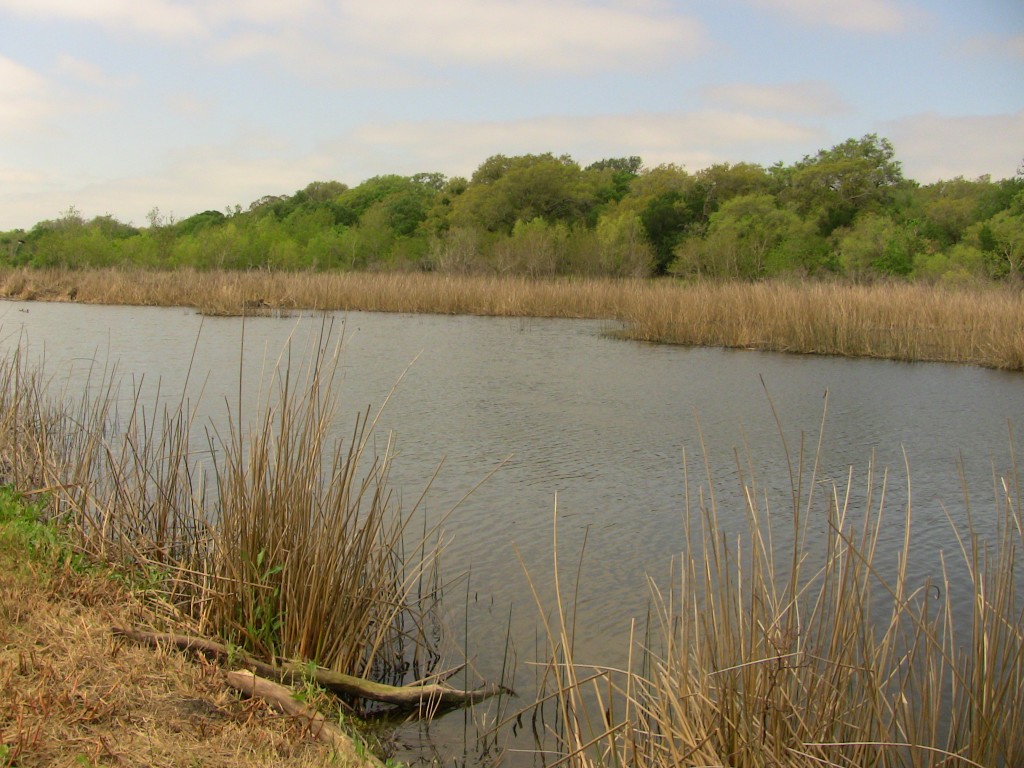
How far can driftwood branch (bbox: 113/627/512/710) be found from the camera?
Result: 3049mm

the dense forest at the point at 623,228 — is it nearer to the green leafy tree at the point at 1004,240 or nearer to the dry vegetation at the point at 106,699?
the green leafy tree at the point at 1004,240

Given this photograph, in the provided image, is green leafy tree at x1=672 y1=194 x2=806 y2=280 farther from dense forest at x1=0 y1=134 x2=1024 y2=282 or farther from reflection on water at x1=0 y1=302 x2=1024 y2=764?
reflection on water at x1=0 y1=302 x2=1024 y2=764

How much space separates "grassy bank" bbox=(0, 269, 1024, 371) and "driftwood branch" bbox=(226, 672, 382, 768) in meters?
8.86

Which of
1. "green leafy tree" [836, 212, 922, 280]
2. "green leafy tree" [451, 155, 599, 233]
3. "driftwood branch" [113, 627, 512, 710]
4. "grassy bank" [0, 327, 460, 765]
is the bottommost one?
"driftwood branch" [113, 627, 512, 710]

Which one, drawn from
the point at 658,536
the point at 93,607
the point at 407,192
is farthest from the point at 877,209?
the point at 93,607

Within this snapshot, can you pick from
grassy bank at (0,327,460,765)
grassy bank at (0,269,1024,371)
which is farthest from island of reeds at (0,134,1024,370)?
grassy bank at (0,327,460,765)

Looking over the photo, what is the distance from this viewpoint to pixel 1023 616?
8.91 ft

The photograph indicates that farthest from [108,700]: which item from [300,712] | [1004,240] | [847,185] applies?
[847,185]

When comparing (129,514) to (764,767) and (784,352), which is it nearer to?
(764,767)

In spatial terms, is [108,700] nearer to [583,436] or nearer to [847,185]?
[583,436]

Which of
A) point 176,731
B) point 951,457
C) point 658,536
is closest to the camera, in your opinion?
point 176,731

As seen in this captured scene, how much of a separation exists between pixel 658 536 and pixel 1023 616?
2.59 meters

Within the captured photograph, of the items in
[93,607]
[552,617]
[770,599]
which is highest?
[770,599]

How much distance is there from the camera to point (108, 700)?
2605 millimetres
